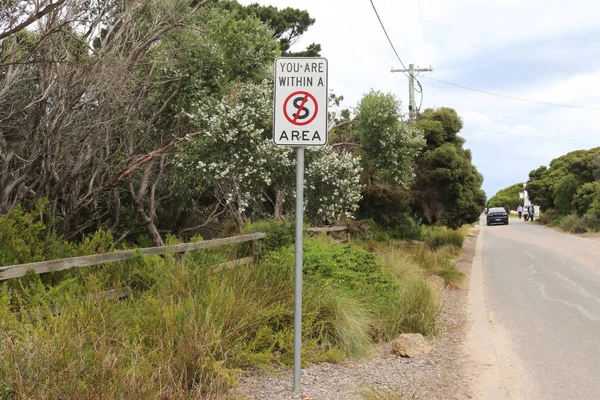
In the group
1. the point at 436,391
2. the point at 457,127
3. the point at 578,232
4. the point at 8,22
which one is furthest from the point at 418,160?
the point at 578,232

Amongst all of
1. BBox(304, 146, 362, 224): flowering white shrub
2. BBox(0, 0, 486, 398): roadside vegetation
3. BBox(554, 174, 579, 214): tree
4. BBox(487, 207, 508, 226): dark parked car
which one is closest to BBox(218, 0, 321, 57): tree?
BBox(0, 0, 486, 398): roadside vegetation

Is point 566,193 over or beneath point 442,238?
over

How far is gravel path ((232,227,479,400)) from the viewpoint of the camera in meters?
5.29

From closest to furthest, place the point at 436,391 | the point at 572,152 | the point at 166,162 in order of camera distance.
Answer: the point at 436,391 → the point at 166,162 → the point at 572,152

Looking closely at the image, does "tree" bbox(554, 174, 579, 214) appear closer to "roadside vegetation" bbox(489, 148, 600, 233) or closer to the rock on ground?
"roadside vegetation" bbox(489, 148, 600, 233)

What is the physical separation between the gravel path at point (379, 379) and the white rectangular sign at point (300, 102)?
7.36 feet

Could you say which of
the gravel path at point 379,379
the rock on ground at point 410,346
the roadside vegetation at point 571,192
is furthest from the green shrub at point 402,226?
the roadside vegetation at point 571,192

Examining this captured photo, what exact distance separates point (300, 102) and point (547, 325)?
5.78m

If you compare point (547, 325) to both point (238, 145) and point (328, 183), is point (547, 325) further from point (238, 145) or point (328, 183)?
point (238, 145)

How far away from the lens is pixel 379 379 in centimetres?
584

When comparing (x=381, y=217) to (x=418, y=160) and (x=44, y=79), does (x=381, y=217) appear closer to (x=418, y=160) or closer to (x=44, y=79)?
(x=418, y=160)

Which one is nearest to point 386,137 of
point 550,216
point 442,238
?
point 442,238

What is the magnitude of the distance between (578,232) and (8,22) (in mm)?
36112

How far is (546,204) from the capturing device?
56.0 meters
